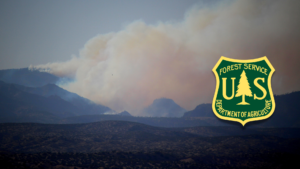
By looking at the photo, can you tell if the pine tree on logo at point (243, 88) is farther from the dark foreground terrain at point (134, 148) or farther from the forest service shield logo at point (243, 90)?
the dark foreground terrain at point (134, 148)

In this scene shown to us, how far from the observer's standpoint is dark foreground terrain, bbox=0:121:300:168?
64.4 meters

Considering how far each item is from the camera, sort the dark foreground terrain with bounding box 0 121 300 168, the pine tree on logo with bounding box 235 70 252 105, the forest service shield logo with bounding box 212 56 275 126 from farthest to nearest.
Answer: the dark foreground terrain with bounding box 0 121 300 168 → the pine tree on logo with bounding box 235 70 252 105 → the forest service shield logo with bounding box 212 56 275 126

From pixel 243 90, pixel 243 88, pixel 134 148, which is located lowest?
pixel 134 148

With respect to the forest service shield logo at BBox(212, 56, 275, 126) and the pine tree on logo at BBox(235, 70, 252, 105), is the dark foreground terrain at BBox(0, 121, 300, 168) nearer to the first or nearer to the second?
the forest service shield logo at BBox(212, 56, 275, 126)

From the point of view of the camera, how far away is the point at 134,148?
340 feet

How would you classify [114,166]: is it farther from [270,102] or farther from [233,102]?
[270,102]

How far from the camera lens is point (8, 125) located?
12556 centimetres

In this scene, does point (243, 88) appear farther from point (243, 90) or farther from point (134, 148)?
point (134, 148)

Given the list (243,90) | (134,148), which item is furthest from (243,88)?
(134,148)

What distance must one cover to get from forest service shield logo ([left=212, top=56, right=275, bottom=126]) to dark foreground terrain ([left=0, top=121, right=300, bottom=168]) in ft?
78.4

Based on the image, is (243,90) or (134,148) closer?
(243,90)

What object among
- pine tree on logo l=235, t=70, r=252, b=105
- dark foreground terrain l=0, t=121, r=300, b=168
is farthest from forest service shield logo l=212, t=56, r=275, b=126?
dark foreground terrain l=0, t=121, r=300, b=168

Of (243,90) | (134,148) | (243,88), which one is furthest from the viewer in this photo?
(134,148)

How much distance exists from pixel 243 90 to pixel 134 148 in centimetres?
6467
